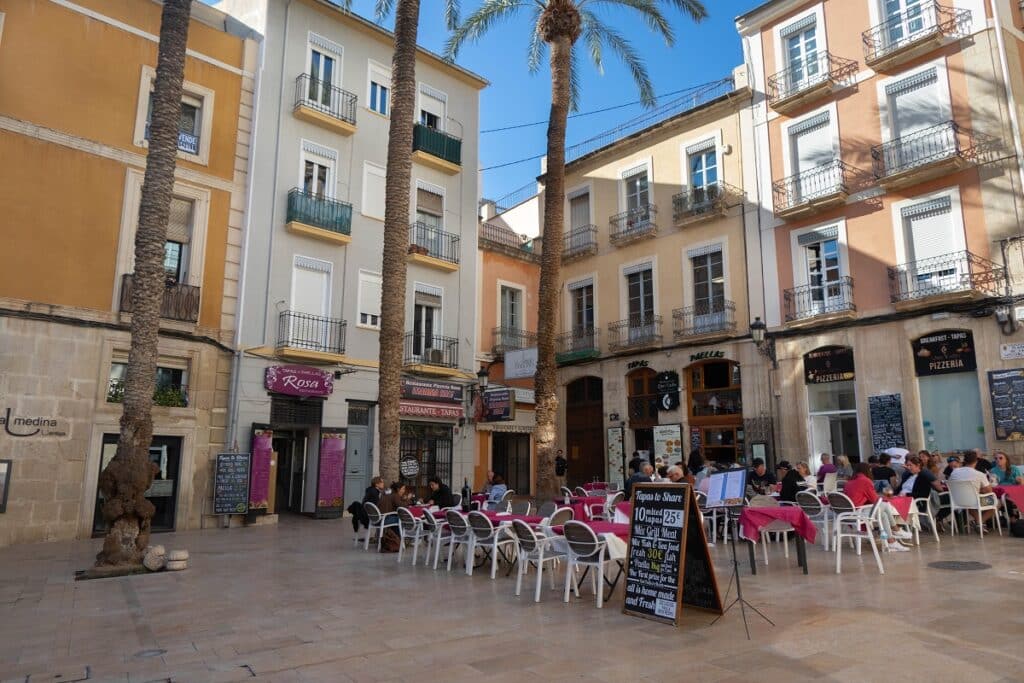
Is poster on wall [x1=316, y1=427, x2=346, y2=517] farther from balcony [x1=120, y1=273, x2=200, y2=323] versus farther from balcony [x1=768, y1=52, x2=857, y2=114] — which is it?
balcony [x1=768, y1=52, x2=857, y2=114]

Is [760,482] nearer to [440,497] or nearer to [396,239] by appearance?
[440,497]

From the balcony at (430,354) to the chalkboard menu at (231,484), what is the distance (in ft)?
17.9

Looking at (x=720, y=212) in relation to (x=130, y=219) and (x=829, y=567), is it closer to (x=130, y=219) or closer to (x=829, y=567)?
(x=829, y=567)

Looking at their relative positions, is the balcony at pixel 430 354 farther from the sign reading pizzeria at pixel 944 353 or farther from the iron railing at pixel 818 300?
the sign reading pizzeria at pixel 944 353

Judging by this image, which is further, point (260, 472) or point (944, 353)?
point (260, 472)

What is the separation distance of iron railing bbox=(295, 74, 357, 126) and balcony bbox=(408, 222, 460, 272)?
3.61m

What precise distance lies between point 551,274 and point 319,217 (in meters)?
6.85

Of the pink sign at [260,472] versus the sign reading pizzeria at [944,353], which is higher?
the sign reading pizzeria at [944,353]

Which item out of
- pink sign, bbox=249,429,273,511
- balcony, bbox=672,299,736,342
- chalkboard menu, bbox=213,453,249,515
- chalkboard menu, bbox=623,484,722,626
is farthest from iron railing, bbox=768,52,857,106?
chalkboard menu, bbox=213,453,249,515

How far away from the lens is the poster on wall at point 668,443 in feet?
68.8

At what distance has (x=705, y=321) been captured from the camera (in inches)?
825

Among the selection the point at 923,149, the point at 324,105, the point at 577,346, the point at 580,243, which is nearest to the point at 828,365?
the point at 923,149

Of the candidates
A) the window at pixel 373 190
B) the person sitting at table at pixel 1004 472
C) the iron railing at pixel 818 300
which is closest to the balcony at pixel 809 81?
the iron railing at pixel 818 300

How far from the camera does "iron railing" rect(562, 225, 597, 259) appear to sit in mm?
24828
